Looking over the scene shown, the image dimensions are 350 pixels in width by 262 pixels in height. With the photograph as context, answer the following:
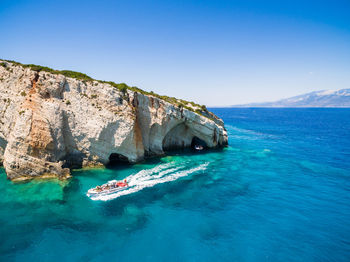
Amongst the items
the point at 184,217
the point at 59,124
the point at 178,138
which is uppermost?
the point at 59,124

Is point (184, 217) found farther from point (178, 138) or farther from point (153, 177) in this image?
point (178, 138)

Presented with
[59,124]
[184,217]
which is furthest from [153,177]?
[59,124]

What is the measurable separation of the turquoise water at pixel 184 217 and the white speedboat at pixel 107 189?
3.86 ft

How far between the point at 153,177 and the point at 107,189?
7876 millimetres

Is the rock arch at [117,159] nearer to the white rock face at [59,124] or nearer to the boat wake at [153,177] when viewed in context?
the white rock face at [59,124]

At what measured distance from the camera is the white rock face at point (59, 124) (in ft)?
94.2

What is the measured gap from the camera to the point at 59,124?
101 ft

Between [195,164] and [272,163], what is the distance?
655 inches

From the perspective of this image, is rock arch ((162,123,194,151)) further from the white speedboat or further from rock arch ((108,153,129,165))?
the white speedboat

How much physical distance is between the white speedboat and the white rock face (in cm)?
744

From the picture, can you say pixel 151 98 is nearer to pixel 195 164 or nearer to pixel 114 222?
pixel 195 164

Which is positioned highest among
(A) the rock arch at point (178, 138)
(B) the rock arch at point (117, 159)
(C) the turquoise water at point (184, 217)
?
(A) the rock arch at point (178, 138)

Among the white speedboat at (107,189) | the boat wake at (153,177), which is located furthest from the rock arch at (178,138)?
the white speedboat at (107,189)

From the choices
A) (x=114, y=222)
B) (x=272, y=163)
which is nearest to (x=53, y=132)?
(x=114, y=222)
